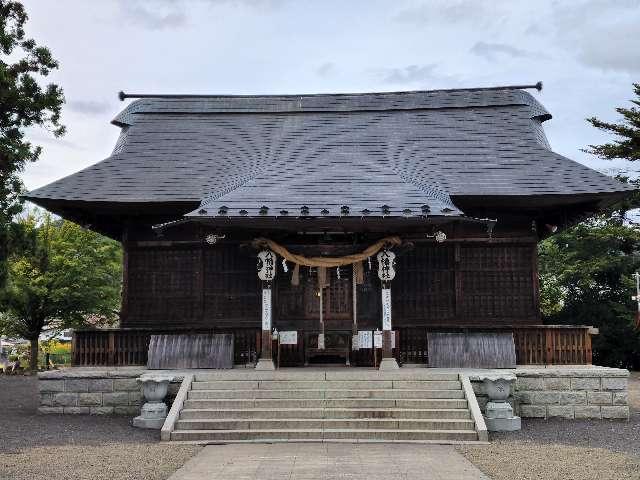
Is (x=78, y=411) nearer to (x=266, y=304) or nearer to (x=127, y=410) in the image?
(x=127, y=410)

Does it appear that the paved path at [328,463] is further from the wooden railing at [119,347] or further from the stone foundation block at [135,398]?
the wooden railing at [119,347]

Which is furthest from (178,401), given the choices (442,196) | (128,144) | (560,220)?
(560,220)

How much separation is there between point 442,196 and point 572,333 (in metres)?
3.98

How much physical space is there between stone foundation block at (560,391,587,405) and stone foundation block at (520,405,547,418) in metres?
0.39

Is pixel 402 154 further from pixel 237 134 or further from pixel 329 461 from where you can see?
pixel 329 461

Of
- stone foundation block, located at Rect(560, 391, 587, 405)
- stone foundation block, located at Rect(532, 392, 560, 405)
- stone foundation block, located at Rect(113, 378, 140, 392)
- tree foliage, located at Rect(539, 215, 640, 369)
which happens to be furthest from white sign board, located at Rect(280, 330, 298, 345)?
tree foliage, located at Rect(539, 215, 640, 369)

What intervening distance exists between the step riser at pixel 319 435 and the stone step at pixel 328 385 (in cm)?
126

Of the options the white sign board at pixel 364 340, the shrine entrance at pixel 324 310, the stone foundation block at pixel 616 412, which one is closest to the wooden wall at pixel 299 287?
the shrine entrance at pixel 324 310

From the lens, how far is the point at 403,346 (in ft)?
42.7

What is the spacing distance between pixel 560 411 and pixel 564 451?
2908mm

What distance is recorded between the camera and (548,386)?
11367 mm

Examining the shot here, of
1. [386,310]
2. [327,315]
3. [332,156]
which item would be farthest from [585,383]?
[332,156]

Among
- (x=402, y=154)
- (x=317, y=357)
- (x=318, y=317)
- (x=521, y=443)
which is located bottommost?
(x=521, y=443)

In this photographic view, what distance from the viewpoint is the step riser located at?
9.37 meters
